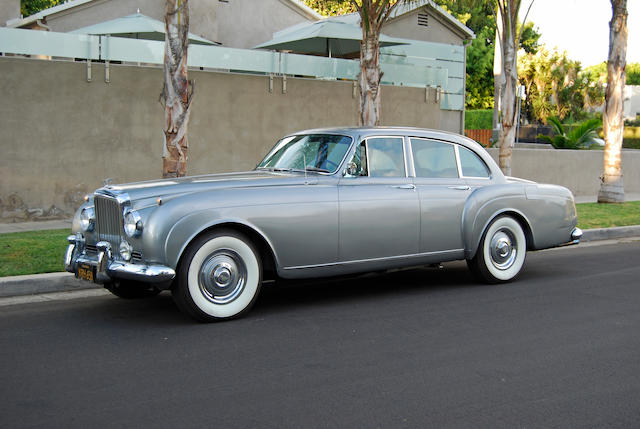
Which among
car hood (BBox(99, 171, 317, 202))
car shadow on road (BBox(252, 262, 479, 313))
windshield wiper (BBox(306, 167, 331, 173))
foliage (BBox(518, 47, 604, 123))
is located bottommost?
car shadow on road (BBox(252, 262, 479, 313))

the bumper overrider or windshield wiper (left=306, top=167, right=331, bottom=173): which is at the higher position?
Result: windshield wiper (left=306, top=167, right=331, bottom=173)

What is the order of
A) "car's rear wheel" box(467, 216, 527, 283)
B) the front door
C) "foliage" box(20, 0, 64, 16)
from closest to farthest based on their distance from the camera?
the front door < "car's rear wheel" box(467, 216, 527, 283) < "foliage" box(20, 0, 64, 16)

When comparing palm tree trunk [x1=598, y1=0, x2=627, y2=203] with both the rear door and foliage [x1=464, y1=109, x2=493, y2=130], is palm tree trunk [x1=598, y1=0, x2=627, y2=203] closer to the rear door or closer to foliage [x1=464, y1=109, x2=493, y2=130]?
the rear door

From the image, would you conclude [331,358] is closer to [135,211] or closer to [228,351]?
[228,351]

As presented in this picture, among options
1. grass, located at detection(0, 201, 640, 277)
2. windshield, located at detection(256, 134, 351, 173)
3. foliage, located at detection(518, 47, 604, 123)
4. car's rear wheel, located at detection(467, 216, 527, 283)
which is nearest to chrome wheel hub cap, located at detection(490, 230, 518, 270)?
car's rear wheel, located at detection(467, 216, 527, 283)

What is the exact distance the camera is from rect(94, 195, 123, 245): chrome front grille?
611 centimetres

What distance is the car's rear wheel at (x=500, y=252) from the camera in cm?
794

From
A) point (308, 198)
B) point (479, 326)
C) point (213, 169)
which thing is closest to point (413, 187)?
point (308, 198)

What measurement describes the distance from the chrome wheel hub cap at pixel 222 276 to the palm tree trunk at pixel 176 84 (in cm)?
342

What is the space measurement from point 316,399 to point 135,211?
2.47 meters

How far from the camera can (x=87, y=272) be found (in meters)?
6.23

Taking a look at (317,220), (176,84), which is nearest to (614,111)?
(176,84)

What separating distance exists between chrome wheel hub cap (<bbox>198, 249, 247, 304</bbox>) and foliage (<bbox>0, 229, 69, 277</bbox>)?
2580 millimetres

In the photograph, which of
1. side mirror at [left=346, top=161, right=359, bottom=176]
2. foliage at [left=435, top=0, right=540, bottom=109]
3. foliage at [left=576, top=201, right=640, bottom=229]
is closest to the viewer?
side mirror at [left=346, top=161, right=359, bottom=176]
